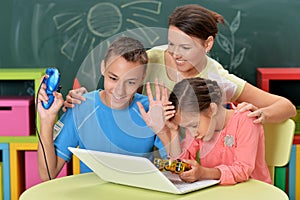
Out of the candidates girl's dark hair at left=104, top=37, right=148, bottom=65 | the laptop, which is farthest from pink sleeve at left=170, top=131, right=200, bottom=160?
girl's dark hair at left=104, top=37, right=148, bottom=65

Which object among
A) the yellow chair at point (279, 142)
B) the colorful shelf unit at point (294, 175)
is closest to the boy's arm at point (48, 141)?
the yellow chair at point (279, 142)

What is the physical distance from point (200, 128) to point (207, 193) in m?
0.22

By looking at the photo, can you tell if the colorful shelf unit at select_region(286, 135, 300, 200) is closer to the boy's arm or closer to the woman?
the woman

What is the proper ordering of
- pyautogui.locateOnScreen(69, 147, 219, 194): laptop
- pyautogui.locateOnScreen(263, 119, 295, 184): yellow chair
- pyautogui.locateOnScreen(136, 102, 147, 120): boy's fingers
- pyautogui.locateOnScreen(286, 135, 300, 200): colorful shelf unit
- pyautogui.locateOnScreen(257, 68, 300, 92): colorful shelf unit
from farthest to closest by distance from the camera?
pyautogui.locateOnScreen(257, 68, 300, 92): colorful shelf unit < pyautogui.locateOnScreen(286, 135, 300, 200): colorful shelf unit < pyautogui.locateOnScreen(263, 119, 295, 184): yellow chair < pyautogui.locateOnScreen(136, 102, 147, 120): boy's fingers < pyautogui.locateOnScreen(69, 147, 219, 194): laptop

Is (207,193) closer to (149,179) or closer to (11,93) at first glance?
(149,179)

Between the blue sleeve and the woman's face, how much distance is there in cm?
35

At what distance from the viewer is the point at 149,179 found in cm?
155

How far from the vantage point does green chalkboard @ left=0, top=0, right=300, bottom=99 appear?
3.02m

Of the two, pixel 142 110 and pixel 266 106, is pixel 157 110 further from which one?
pixel 266 106

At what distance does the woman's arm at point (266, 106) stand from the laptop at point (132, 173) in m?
0.26

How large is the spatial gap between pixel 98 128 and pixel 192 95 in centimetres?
30

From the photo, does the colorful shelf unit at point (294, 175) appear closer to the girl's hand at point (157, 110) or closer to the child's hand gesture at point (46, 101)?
the girl's hand at point (157, 110)

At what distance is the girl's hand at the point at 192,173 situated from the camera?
1.62 metres

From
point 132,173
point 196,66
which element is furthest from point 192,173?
point 196,66
